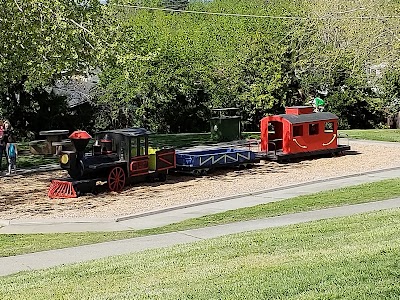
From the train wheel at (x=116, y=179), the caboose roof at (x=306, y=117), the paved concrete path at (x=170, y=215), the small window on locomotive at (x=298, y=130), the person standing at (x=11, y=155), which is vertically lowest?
the paved concrete path at (x=170, y=215)

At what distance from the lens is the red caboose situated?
24438mm

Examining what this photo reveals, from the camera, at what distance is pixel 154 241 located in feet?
37.9

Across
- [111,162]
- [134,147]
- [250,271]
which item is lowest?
[250,271]

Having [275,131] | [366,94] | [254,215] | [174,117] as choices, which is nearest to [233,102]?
[174,117]

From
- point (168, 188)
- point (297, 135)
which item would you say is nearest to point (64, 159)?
point (168, 188)

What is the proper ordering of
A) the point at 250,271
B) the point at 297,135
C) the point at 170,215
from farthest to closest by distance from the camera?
the point at 297,135, the point at 170,215, the point at 250,271

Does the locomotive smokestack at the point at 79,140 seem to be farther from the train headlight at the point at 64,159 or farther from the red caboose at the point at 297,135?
the red caboose at the point at 297,135

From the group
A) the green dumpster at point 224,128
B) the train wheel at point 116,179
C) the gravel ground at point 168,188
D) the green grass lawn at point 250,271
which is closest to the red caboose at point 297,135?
the gravel ground at point 168,188

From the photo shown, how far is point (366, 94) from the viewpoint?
37625mm

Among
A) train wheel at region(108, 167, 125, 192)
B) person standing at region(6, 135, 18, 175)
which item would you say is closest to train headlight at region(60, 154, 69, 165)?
train wheel at region(108, 167, 125, 192)

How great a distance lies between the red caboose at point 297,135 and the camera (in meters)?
24.4

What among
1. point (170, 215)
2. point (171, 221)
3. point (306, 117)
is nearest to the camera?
point (171, 221)

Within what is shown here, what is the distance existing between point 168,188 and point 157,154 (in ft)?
4.74

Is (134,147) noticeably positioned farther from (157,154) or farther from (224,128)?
(224,128)
